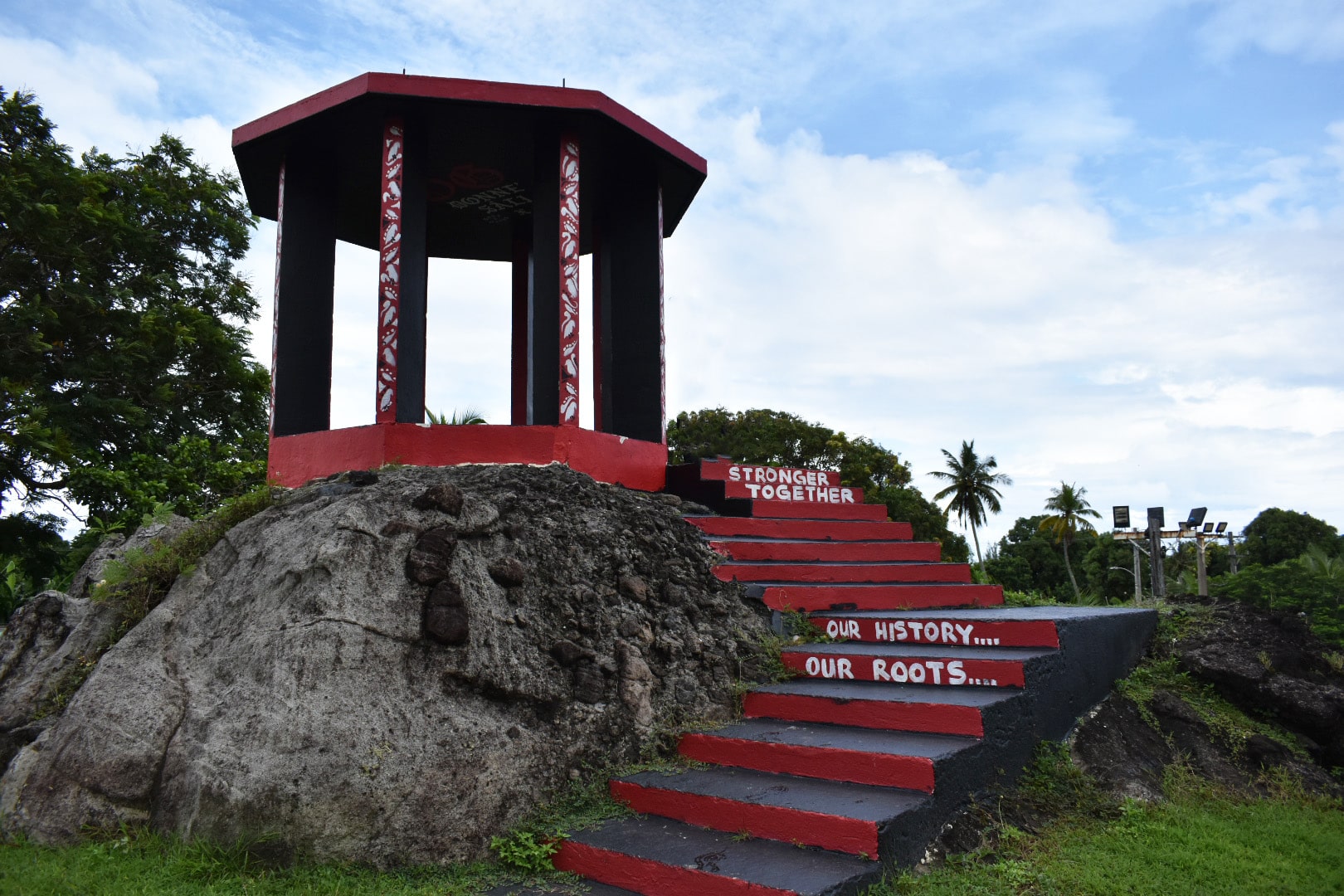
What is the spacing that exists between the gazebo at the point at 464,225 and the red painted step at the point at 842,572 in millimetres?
1520

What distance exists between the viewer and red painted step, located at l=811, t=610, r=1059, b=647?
16.2 ft

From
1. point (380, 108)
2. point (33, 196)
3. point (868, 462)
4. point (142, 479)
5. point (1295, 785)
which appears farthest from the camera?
point (868, 462)

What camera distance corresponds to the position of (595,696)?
4352 mm

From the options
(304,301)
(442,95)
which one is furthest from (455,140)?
(304,301)

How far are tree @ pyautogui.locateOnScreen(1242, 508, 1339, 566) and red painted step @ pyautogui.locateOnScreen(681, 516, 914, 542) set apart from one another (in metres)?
35.2

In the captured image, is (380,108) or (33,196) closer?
(380,108)

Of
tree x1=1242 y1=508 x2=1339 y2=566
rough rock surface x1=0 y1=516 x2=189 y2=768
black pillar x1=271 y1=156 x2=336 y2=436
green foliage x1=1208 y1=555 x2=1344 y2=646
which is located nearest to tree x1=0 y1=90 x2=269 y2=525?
black pillar x1=271 y1=156 x2=336 y2=436

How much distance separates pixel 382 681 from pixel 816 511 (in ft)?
13.8

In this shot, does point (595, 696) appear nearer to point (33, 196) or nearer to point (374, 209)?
point (374, 209)

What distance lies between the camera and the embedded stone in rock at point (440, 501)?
4652 mm

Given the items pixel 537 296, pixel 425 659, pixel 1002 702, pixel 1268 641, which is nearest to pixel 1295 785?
pixel 1268 641

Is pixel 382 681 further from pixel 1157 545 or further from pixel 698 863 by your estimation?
Result: pixel 1157 545

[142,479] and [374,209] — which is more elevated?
[374,209]

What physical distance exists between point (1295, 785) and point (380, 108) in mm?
7578
